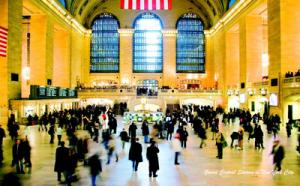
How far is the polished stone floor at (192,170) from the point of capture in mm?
8203

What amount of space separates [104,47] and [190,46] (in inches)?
511

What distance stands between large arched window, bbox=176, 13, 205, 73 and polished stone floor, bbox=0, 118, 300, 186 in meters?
34.9

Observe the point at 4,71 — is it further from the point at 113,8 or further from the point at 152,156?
the point at 113,8

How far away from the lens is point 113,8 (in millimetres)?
46469

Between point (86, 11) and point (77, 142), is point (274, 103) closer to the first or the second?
point (77, 142)

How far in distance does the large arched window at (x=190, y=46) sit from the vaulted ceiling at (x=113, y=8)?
1.43 meters

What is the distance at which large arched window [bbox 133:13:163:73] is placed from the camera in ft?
155

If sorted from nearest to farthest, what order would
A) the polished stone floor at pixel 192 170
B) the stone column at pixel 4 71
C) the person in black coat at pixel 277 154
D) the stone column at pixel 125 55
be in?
the polished stone floor at pixel 192 170 → the person in black coat at pixel 277 154 → the stone column at pixel 4 71 → the stone column at pixel 125 55

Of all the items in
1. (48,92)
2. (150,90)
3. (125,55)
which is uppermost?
(125,55)

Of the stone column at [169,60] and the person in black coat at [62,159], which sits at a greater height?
the stone column at [169,60]

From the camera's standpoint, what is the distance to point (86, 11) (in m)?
43.9

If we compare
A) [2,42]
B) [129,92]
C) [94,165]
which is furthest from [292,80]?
[129,92]

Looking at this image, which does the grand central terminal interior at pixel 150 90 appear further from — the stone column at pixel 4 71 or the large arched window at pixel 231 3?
the large arched window at pixel 231 3

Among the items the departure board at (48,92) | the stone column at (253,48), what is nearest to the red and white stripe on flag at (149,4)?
the departure board at (48,92)
